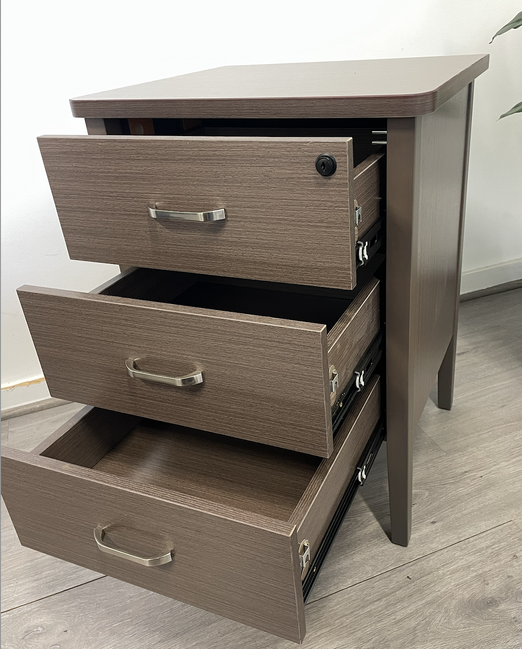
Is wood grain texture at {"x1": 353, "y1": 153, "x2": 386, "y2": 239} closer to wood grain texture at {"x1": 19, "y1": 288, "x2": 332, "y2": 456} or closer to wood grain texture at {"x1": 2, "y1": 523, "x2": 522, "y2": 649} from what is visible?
wood grain texture at {"x1": 19, "y1": 288, "x2": 332, "y2": 456}

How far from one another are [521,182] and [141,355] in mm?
1171

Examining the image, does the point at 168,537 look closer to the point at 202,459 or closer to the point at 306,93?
the point at 202,459

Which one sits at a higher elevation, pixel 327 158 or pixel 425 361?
pixel 327 158

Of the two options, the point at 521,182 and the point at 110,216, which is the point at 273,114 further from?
the point at 521,182

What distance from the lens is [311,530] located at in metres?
0.59

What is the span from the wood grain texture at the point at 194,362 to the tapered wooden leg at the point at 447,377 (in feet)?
1.87

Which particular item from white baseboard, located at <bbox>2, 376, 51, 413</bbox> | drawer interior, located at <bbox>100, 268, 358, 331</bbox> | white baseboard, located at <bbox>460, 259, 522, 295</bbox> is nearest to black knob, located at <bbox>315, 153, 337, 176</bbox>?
drawer interior, located at <bbox>100, 268, 358, 331</bbox>

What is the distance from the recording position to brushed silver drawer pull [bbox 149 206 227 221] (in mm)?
599

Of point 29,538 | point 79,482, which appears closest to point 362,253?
point 79,482

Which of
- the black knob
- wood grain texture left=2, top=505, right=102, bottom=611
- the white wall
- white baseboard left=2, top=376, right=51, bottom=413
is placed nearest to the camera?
the black knob

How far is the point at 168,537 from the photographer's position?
0.59 m

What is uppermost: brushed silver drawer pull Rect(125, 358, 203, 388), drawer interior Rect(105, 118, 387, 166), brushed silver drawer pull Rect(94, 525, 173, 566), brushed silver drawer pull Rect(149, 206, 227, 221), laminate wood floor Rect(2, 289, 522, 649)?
drawer interior Rect(105, 118, 387, 166)

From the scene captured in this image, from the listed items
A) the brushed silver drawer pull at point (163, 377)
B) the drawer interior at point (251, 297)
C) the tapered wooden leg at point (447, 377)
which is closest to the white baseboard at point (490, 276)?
the tapered wooden leg at point (447, 377)

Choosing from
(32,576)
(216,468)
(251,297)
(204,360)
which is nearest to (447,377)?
(251,297)
